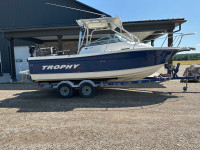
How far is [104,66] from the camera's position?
516 cm

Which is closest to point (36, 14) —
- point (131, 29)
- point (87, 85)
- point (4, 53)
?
point (4, 53)

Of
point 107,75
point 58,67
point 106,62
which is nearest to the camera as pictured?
point 106,62

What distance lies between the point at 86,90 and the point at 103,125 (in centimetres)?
246

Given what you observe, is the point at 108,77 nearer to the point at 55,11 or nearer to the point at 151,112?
the point at 151,112

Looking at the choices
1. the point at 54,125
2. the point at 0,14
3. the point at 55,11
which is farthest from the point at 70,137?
the point at 0,14

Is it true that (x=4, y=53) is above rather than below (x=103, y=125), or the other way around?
above

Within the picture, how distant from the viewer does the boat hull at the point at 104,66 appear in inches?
196

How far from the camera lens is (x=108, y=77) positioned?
210 inches

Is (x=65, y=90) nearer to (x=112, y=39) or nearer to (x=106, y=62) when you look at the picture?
(x=106, y=62)

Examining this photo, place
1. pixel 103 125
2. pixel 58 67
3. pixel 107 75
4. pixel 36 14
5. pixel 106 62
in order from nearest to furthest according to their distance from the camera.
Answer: pixel 103 125, pixel 106 62, pixel 107 75, pixel 58 67, pixel 36 14

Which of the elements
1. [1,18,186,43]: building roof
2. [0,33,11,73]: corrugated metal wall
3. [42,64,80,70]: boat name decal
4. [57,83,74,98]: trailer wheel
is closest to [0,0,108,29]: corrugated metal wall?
[0,33,11,73]: corrugated metal wall

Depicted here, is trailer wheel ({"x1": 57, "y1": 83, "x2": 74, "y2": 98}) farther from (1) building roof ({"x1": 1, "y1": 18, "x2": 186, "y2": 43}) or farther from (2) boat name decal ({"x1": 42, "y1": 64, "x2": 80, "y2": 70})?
(1) building roof ({"x1": 1, "y1": 18, "x2": 186, "y2": 43})

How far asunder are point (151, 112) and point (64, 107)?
2.51m

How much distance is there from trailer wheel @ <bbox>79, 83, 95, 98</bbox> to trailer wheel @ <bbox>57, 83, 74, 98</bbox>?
0.41m
